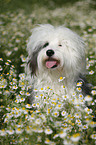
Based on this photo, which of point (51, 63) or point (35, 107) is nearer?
point (35, 107)

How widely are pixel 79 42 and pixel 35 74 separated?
0.93 m

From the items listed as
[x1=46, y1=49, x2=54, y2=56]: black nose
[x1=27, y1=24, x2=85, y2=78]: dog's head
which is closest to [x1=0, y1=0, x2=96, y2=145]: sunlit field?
[x1=27, y1=24, x2=85, y2=78]: dog's head

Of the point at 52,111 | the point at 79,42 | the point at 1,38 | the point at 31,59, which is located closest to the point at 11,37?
the point at 1,38

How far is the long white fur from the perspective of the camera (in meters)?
2.98

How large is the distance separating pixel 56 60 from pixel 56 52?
125 mm

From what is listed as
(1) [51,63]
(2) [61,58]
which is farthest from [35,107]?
(2) [61,58]

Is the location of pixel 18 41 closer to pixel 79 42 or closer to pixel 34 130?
pixel 79 42

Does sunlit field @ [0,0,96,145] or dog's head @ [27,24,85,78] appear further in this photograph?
dog's head @ [27,24,85,78]

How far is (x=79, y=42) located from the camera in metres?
3.21

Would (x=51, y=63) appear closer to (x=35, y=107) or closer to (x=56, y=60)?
(x=56, y=60)

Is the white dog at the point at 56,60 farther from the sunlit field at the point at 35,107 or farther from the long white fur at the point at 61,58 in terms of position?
the sunlit field at the point at 35,107

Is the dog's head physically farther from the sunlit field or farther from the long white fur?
the sunlit field

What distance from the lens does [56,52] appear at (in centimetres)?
288

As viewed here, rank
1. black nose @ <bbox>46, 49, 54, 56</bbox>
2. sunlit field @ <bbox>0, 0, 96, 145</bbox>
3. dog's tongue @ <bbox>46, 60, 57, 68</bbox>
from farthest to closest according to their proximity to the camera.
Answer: dog's tongue @ <bbox>46, 60, 57, 68</bbox>
black nose @ <bbox>46, 49, 54, 56</bbox>
sunlit field @ <bbox>0, 0, 96, 145</bbox>
